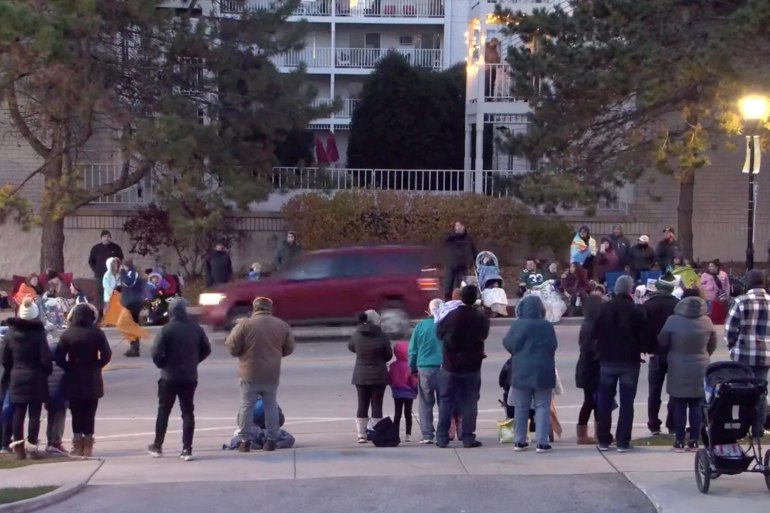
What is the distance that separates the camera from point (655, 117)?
1057 inches

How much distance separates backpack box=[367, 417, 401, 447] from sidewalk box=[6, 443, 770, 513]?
0.28 metres

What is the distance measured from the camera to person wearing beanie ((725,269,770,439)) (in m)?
10.9

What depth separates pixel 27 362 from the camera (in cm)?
1141

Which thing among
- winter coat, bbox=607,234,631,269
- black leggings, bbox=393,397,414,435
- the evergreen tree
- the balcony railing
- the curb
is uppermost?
the balcony railing

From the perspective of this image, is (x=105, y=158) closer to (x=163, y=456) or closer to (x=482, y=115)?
(x=482, y=115)

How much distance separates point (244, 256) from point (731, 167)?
12715 mm

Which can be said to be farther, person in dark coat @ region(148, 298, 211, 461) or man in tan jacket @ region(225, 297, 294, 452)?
man in tan jacket @ region(225, 297, 294, 452)

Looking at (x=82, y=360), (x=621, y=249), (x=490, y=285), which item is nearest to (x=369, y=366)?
(x=82, y=360)

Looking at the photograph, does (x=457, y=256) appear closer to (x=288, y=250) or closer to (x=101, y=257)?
(x=288, y=250)

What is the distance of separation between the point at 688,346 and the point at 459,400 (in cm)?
235

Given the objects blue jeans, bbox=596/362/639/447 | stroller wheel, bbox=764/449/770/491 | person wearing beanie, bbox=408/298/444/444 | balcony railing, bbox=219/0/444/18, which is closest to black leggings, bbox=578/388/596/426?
→ blue jeans, bbox=596/362/639/447

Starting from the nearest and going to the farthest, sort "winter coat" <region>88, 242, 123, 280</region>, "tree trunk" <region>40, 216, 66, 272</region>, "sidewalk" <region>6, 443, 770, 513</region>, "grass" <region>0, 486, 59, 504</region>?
"grass" <region>0, 486, 59, 504</region> < "sidewalk" <region>6, 443, 770, 513</region> < "winter coat" <region>88, 242, 123, 280</region> < "tree trunk" <region>40, 216, 66, 272</region>

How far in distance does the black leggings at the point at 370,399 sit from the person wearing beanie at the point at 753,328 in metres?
3.71

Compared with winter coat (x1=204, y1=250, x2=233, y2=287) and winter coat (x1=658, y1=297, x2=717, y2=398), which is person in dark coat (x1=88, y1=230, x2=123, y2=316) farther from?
winter coat (x1=658, y1=297, x2=717, y2=398)
